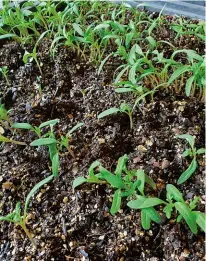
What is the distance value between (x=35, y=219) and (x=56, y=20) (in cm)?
83

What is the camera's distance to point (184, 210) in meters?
0.92

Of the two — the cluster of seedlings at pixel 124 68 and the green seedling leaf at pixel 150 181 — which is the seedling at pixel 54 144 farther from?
the green seedling leaf at pixel 150 181

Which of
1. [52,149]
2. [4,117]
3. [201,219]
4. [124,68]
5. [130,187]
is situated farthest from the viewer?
[124,68]

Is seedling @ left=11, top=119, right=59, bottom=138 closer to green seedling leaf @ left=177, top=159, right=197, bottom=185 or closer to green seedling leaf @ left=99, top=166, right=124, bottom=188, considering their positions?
green seedling leaf @ left=99, top=166, right=124, bottom=188

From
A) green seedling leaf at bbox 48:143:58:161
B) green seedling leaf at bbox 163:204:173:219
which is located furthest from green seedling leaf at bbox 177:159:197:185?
green seedling leaf at bbox 48:143:58:161

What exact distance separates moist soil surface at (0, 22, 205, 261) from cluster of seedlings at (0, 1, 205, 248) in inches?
Answer: 1.1

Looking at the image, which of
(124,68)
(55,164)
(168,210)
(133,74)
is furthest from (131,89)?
(168,210)

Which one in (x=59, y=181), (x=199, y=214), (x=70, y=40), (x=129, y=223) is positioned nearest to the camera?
(x=199, y=214)

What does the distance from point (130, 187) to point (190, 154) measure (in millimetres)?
191

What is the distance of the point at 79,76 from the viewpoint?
4.88 feet

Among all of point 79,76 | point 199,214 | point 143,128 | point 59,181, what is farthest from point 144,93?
point 199,214

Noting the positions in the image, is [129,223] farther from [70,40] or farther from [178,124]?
[70,40]

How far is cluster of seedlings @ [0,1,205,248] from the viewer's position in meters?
1.00

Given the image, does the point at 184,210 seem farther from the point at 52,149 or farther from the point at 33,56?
the point at 33,56
